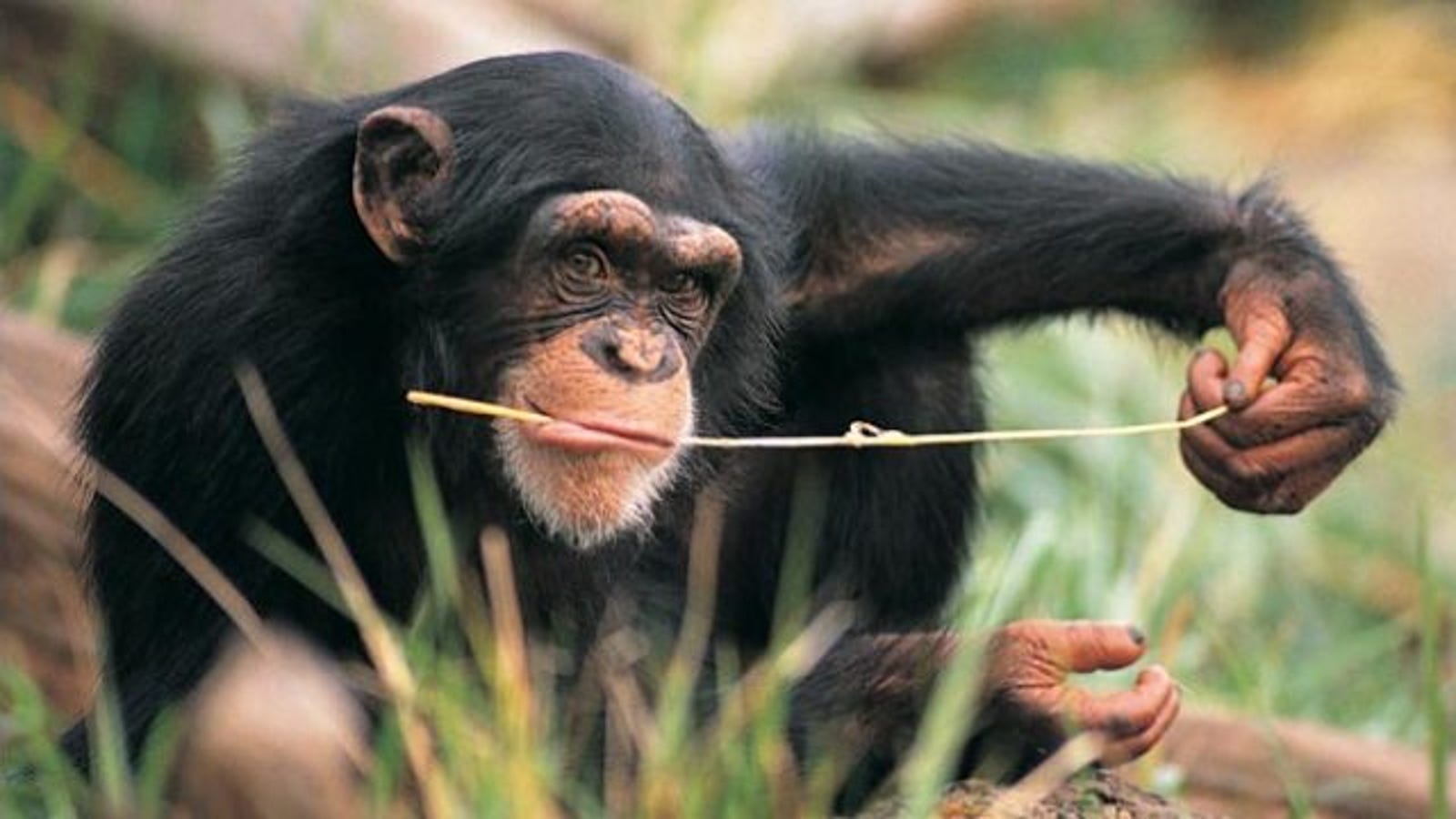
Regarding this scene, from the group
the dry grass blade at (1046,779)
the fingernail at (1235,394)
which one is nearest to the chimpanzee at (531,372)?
the fingernail at (1235,394)

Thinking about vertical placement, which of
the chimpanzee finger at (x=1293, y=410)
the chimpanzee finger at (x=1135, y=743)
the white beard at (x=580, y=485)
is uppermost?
the chimpanzee finger at (x=1293, y=410)

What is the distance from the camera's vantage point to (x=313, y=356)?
546 cm

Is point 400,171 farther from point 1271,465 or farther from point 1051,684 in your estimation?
point 1271,465

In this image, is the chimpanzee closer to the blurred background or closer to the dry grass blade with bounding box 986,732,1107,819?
the dry grass blade with bounding box 986,732,1107,819

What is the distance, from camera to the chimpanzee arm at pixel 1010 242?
6.32 metres

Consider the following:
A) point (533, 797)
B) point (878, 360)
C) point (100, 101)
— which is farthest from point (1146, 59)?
point (533, 797)

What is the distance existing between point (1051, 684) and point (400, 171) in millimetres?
1543

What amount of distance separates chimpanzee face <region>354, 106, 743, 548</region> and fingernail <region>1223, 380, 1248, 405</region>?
106 centimetres

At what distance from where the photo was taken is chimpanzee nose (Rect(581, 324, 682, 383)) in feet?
16.9

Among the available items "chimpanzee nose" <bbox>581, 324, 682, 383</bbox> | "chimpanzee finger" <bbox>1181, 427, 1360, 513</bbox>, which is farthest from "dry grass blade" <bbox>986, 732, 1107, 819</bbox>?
"chimpanzee nose" <bbox>581, 324, 682, 383</bbox>

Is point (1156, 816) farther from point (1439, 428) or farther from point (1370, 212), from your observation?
point (1370, 212)

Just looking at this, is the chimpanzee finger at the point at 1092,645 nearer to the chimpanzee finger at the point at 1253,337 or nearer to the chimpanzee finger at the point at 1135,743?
the chimpanzee finger at the point at 1135,743

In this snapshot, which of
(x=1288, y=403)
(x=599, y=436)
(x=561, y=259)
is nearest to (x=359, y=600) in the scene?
(x=599, y=436)

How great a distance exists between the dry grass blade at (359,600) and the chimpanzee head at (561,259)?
29 cm
